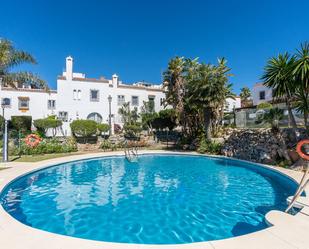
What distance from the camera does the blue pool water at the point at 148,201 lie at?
16.7ft

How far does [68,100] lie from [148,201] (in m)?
24.4

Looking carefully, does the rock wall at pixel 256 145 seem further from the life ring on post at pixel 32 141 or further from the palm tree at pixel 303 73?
the life ring on post at pixel 32 141

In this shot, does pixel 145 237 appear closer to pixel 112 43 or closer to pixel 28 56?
pixel 28 56

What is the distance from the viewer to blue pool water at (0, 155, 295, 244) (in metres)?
5.09

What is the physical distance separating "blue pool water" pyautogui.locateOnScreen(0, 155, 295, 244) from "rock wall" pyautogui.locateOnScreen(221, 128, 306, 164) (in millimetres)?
1419

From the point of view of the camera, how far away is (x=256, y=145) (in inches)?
533

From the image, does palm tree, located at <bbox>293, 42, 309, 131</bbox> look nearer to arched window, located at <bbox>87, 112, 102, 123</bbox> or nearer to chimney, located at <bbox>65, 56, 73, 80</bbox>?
arched window, located at <bbox>87, 112, 102, 123</bbox>

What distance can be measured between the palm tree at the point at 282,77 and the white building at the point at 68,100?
74.7ft

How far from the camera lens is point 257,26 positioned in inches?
783

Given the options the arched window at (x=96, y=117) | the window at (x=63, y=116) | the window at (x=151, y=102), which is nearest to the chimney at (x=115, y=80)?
the arched window at (x=96, y=117)

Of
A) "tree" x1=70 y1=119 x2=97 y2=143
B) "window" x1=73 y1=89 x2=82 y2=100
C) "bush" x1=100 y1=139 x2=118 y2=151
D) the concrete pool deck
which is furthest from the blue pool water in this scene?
"window" x1=73 y1=89 x2=82 y2=100

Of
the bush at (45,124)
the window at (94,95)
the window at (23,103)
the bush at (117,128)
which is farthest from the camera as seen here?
the window at (94,95)

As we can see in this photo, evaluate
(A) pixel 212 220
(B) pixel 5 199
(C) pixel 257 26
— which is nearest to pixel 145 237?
(A) pixel 212 220

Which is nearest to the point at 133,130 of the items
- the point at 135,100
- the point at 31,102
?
the point at 135,100
